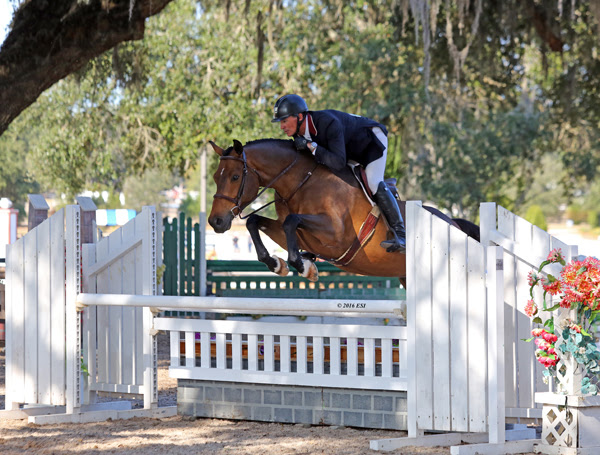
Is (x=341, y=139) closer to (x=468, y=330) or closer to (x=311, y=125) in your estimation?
(x=311, y=125)

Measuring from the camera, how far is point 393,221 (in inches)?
211

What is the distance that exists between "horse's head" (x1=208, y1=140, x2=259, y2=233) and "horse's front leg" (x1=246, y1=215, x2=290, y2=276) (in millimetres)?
195

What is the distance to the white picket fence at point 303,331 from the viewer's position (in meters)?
3.97

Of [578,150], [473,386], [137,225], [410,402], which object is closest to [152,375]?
[137,225]

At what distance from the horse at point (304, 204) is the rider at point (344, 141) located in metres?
0.12

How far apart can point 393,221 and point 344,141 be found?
58cm

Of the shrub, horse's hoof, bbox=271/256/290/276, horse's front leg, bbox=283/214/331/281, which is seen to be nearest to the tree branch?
horse's front leg, bbox=283/214/331/281

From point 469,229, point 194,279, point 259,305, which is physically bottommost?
point 259,305

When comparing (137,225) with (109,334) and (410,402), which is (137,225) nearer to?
(109,334)

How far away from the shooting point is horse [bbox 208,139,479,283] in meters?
5.26

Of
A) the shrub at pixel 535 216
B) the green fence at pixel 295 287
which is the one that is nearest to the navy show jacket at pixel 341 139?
the green fence at pixel 295 287

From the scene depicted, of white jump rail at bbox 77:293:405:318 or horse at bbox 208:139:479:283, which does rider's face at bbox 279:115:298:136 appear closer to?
horse at bbox 208:139:479:283

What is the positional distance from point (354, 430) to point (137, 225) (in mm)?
1746

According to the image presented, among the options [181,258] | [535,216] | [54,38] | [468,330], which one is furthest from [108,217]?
[535,216]
